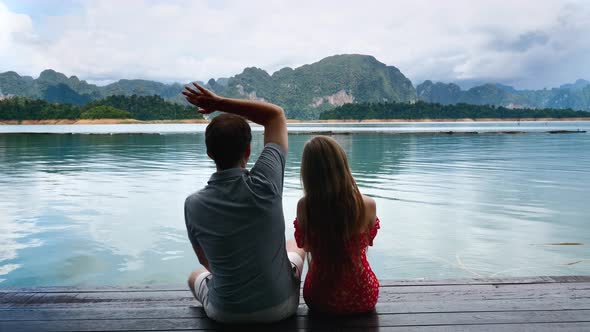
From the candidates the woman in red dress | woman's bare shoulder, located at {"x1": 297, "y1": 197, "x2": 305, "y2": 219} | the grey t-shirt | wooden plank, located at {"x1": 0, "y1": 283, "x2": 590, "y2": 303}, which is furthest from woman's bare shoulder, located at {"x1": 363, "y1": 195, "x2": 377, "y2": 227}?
wooden plank, located at {"x1": 0, "y1": 283, "x2": 590, "y2": 303}

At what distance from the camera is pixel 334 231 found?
2.29 metres

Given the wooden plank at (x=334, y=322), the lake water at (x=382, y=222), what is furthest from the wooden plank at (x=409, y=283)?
the lake water at (x=382, y=222)

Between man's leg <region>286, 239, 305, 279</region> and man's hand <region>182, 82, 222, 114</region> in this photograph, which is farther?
man's leg <region>286, 239, 305, 279</region>

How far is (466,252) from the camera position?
6852mm

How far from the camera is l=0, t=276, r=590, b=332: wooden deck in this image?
234 cm

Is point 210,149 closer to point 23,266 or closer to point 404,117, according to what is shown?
point 23,266

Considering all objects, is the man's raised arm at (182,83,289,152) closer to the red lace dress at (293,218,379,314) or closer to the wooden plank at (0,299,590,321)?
the red lace dress at (293,218,379,314)

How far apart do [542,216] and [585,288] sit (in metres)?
6.89

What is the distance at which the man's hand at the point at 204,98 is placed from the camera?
224 cm

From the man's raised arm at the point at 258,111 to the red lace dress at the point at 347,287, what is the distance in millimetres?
490

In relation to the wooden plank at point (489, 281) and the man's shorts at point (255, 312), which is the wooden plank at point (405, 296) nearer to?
the wooden plank at point (489, 281)

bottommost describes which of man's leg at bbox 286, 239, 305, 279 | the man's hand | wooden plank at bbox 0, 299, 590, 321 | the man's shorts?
wooden plank at bbox 0, 299, 590, 321

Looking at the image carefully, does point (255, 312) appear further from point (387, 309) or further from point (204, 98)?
point (204, 98)

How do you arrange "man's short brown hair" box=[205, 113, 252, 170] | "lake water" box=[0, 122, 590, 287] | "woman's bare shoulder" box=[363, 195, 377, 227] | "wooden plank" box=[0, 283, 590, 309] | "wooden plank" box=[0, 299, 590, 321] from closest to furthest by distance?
1. "man's short brown hair" box=[205, 113, 252, 170]
2. "woman's bare shoulder" box=[363, 195, 377, 227]
3. "wooden plank" box=[0, 299, 590, 321]
4. "wooden plank" box=[0, 283, 590, 309]
5. "lake water" box=[0, 122, 590, 287]
